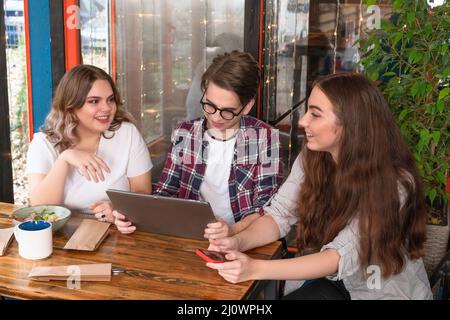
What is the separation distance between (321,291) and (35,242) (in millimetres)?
972

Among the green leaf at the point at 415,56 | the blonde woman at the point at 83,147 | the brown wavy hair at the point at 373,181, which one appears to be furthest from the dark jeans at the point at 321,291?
the green leaf at the point at 415,56

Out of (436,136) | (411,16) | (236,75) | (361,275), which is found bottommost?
(361,275)

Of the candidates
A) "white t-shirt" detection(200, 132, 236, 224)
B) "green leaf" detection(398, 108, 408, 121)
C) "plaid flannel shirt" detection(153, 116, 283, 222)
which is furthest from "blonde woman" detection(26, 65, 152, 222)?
"green leaf" detection(398, 108, 408, 121)

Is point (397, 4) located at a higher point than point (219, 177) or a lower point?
higher

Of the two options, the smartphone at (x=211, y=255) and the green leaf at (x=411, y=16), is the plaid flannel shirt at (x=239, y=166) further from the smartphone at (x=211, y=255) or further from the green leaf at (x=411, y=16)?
the green leaf at (x=411, y=16)

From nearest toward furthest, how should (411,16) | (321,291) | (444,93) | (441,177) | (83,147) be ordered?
1. (321,291)
2. (83,147)
3. (444,93)
4. (411,16)
5. (441,177)

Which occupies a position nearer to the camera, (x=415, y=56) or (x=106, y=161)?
(x=106, y=161)

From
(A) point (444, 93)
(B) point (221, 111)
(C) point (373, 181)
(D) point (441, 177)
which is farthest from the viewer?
(D) point (441, 177)

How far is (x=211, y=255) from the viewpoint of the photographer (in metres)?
1.65

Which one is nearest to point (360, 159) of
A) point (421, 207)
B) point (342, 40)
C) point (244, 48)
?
point (421, 207)

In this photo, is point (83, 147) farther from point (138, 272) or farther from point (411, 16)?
point (411, 16)

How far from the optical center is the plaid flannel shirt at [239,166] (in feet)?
7.44

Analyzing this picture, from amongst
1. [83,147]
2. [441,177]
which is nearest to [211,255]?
[83,147]

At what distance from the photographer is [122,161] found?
2.37m
